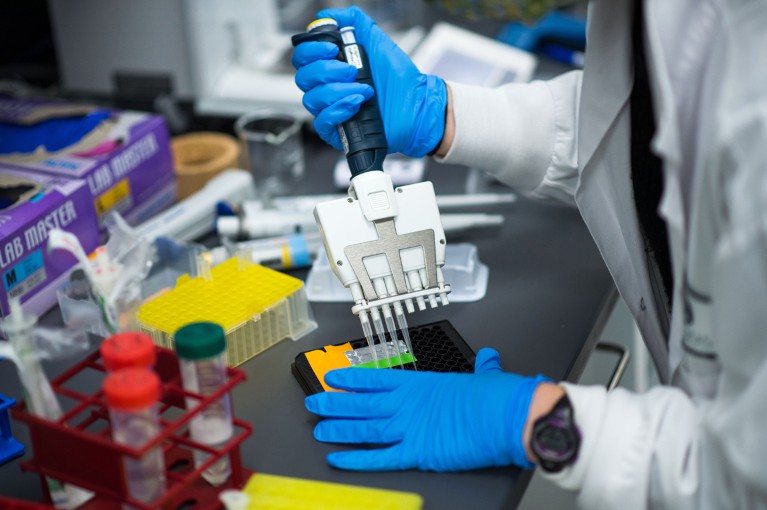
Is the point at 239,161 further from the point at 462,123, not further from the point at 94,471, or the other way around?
the point at 94,471

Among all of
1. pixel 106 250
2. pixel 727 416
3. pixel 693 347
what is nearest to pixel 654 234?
pixel 693 347

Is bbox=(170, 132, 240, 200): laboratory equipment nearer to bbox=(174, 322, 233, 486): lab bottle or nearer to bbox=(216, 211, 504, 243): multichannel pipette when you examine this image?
bbox=(216, 211, 504, 243): multichannel pipette

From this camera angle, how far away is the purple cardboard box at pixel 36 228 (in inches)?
41.9

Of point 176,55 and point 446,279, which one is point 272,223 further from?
point 176,55

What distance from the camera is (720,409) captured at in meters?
0.73

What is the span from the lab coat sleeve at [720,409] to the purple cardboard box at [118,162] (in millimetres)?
778

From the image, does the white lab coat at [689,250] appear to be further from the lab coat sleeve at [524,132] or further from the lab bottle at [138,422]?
the lab bottle at [138,422]

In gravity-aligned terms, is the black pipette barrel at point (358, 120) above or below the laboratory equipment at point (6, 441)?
above

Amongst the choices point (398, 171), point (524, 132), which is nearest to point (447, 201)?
point (398, 171)

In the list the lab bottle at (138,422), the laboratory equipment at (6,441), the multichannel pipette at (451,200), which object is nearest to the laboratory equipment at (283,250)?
the multichannel pipette at (451,200)

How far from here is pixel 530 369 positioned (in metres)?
1.01

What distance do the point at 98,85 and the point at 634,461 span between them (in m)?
1.38

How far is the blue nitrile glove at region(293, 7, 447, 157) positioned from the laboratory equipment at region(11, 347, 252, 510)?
448 mm

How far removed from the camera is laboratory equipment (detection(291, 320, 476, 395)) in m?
0.97
